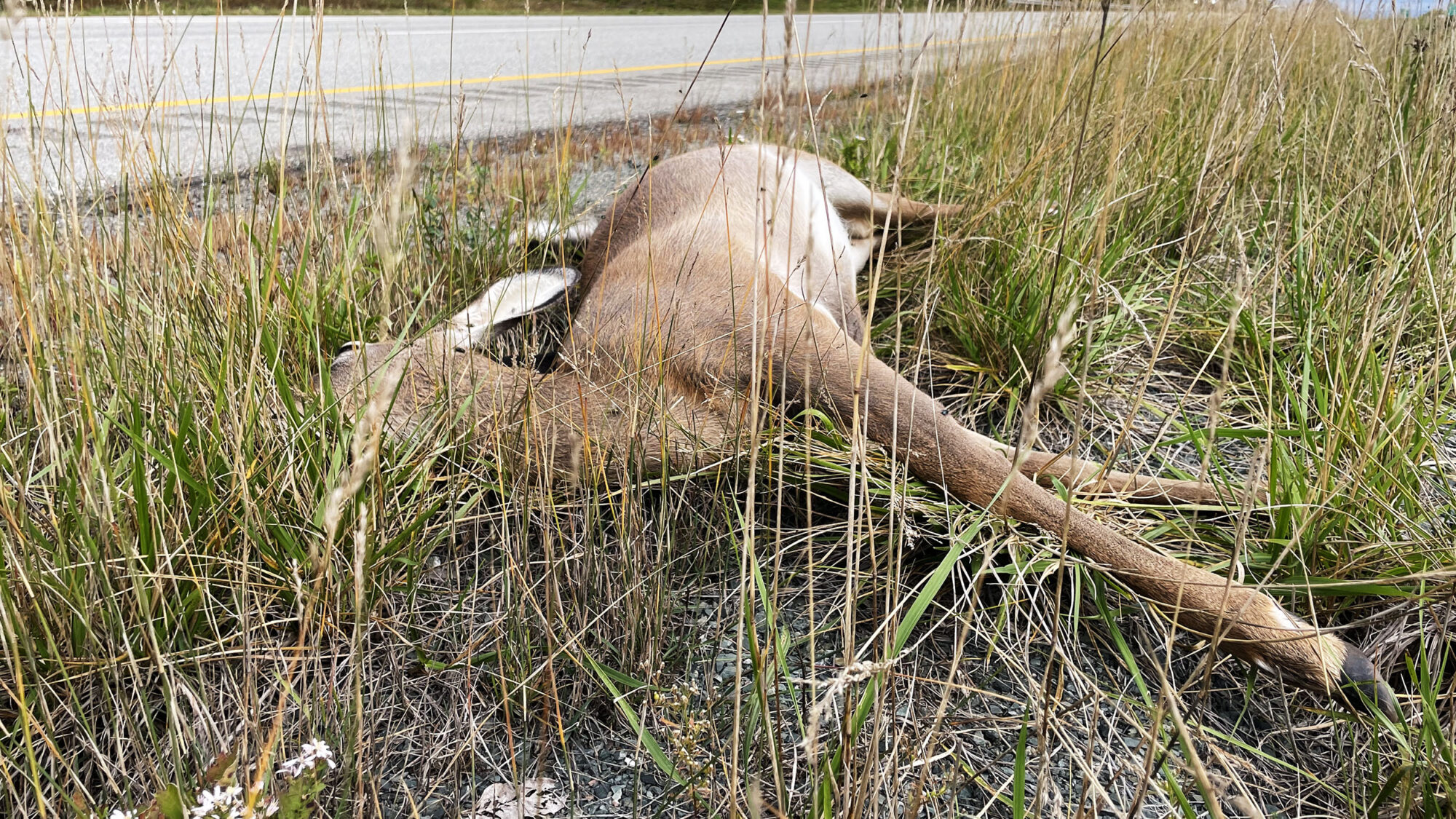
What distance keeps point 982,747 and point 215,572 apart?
1492 millimetres

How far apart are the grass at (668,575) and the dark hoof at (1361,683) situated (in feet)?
0.18

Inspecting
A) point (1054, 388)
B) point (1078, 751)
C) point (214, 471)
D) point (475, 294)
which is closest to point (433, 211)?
point (475, 294)

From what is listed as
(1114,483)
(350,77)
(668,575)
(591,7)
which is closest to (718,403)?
(668,575)

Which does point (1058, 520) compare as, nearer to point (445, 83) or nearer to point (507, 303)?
point (507, 303)

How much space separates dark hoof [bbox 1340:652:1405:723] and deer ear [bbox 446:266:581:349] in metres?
1.95

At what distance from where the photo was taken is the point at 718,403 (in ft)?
8.13

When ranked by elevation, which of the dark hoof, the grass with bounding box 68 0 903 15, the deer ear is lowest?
the dark hoof

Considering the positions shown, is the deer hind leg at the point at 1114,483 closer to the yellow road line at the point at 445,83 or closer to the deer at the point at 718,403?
the deer at the point at 718,403

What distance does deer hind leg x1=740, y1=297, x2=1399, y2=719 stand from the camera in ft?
5.80

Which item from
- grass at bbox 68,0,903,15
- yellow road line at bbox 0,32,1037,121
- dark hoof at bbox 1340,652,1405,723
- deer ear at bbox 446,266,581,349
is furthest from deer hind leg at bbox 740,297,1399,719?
grass at bbox 68,0,903,15

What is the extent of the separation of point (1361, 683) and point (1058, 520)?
61cm

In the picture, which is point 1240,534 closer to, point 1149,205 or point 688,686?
point 688,686

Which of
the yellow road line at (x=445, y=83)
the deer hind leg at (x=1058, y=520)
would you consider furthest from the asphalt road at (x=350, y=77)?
the deer hind leg at (x=1058, y=520)

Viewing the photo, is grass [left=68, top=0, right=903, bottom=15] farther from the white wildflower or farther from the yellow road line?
the white wildflower
